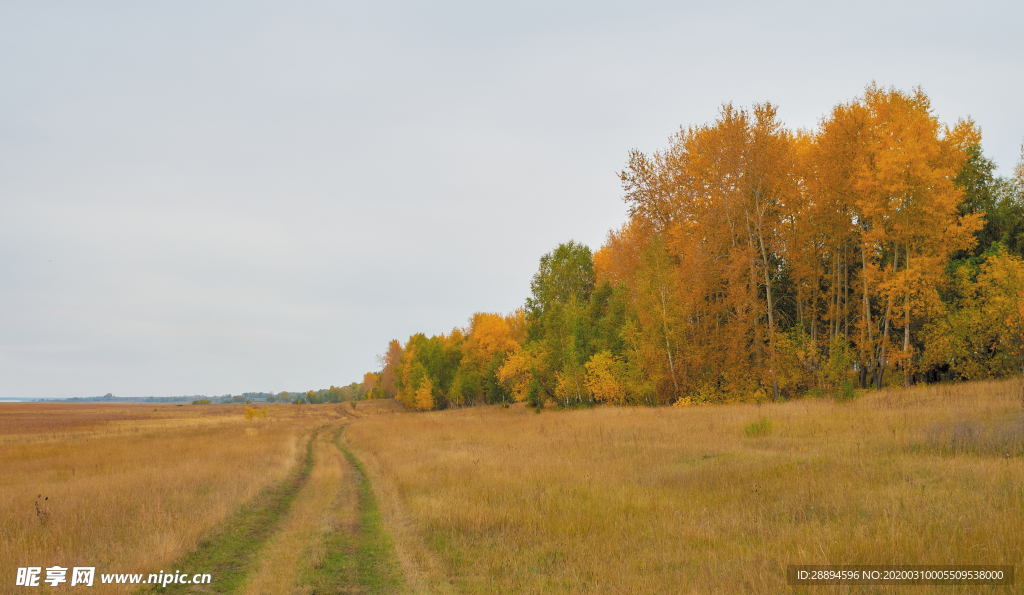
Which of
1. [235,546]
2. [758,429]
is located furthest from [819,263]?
[235,546]

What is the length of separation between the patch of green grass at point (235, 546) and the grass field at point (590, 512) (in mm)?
53

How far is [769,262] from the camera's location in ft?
102

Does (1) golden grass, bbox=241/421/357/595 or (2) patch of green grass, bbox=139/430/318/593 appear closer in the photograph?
(1) golden grass, bbox=241/421/357/595

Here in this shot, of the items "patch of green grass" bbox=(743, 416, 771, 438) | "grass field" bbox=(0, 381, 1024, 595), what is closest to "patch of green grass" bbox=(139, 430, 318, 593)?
"grass field" bbox=(0, 381, 1024, 595)

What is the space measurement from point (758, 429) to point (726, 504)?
26.2 ft

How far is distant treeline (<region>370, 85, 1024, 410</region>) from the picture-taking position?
2414 centimetres

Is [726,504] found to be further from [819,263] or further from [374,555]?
[819,263]

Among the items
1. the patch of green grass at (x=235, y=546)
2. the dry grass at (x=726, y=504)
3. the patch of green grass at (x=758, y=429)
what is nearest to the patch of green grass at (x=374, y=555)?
the dry grass at (x=726, y=504)

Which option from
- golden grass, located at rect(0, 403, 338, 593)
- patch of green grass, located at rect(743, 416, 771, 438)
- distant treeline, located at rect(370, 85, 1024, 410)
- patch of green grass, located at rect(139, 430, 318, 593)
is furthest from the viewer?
distant treeline, located at rect(370, 85, 1024, 410)

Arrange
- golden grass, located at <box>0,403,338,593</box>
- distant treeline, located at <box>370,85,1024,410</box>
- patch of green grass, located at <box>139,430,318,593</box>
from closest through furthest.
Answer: patch of green grass, located at <box>139,430,318,593</box>
golden grass, located at <box>0,403,338,593</box>
distant treeline, located at <box>370,85,1024,410</box>

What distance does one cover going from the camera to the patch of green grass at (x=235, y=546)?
24.4ft

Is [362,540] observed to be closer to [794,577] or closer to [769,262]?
[794,577]

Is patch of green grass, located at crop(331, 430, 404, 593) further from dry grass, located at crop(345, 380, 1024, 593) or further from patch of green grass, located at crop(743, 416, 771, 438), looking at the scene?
patch of green grass, located at crop(743, 416, 771, 438)

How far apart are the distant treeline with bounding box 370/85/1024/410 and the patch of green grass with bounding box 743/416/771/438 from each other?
7.37 m
